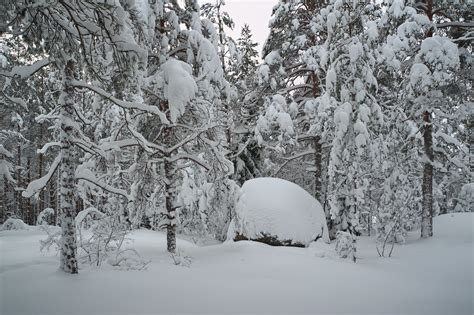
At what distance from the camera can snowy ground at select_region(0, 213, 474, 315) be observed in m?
4.18

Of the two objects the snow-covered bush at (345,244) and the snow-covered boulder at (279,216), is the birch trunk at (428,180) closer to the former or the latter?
the snow-covered boulder at (279,216)

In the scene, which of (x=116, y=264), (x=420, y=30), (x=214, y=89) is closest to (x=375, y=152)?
(x=420, y=30)

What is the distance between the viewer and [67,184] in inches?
204

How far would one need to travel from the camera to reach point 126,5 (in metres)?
5.09

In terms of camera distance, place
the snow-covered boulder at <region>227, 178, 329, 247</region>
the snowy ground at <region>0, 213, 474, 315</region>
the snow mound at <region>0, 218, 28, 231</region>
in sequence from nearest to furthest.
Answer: the snowy ground at <region>0, 213, 474, 315</region> → the snow-covered boulder at <region>227, 178, 329, 247</region> → the snow mound at <region>0, 218, 28, 231</region>

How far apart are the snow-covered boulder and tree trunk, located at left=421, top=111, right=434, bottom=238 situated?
3755 millimetres

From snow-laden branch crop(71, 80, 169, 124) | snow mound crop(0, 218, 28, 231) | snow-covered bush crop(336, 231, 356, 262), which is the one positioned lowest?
snow mound crop(0, 218, 28, 231)

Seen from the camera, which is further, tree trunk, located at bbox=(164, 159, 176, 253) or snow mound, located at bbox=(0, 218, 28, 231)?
snow mound, located at bbox=(0, 218, 28, 231)

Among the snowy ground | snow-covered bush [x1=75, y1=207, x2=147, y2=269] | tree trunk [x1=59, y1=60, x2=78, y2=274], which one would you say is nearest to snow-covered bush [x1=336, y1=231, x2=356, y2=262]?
the snowy ground

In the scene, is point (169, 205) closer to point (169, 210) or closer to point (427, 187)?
point (169, 210)

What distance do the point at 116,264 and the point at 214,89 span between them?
5.19 m

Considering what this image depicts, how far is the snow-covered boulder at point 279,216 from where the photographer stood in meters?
9.43

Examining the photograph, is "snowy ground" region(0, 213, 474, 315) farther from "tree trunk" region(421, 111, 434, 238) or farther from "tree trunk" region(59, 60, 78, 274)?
"tree trunk" region(421, 111, 434, 238)

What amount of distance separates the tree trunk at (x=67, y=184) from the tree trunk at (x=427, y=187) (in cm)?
1135
